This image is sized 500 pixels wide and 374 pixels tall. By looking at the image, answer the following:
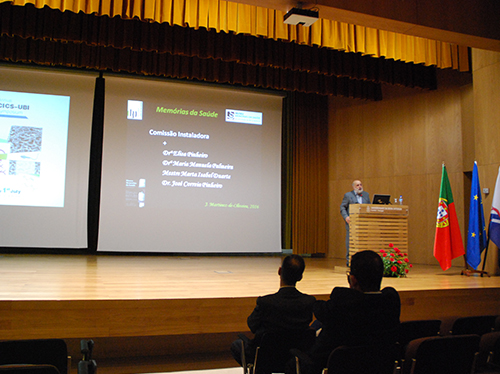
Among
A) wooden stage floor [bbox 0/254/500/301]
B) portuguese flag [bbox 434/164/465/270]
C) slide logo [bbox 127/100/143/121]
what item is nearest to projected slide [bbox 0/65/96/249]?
slide logo [bbox 127/100/143/121]

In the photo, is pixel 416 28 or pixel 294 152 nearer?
pixel 416 28

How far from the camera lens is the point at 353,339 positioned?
2029 mm

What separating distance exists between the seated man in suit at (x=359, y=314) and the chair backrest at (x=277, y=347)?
182 millimetres

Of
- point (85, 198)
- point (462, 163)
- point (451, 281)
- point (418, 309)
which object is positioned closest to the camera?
point (418, 309)

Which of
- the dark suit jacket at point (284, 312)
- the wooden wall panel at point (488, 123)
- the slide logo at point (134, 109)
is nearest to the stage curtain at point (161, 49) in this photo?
the slide logo at point (134, 109)

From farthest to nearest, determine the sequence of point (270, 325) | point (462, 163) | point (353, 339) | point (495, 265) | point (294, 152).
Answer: point (294, 152), point (462, 163), point (495, 265), point (270, 325), point (353, 339)

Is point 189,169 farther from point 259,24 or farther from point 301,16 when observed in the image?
point 301,16

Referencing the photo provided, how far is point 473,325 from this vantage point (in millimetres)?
2664

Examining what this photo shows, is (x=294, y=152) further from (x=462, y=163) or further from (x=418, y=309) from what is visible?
(x=418, y=309)

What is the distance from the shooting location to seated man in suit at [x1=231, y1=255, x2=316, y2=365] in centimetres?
230

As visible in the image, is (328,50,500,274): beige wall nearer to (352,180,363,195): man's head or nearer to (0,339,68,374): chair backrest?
(352,180,363,195): man's head

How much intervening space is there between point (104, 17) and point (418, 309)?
5.16m

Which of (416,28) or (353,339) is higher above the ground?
(416,28)

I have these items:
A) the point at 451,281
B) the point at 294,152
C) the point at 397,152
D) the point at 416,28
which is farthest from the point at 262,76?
the point at 451,281
